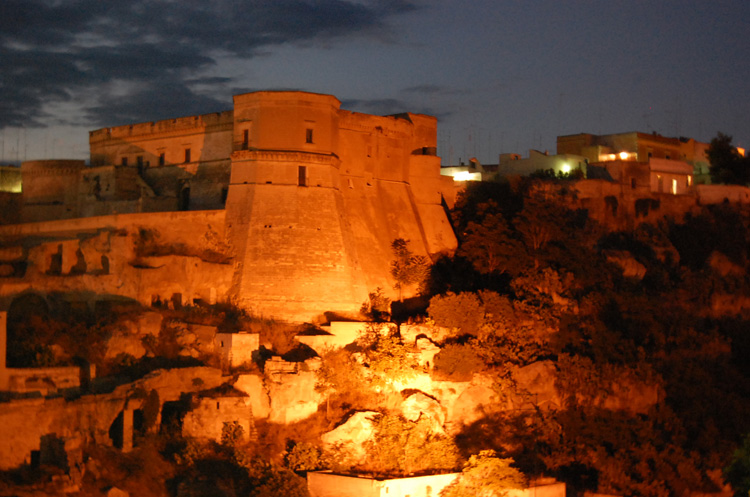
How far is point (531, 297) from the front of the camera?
102 feet

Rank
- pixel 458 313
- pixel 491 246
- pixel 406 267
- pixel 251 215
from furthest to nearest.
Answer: pixel 491 246 → pixel 406 267 → pixel 251 215 → pixel 458 313

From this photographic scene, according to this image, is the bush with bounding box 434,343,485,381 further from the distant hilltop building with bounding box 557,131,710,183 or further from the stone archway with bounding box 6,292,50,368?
the distant hilltop building with bounding box 557,131,710,183

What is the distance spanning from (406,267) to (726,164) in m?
21.8

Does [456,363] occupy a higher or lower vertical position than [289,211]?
lower

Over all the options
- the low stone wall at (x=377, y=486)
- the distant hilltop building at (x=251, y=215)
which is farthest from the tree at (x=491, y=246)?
the low stone wall at (x=377, y=486)

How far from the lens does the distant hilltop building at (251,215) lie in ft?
96.2

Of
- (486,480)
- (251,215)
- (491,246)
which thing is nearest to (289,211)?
(251,215)

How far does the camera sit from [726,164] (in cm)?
4706

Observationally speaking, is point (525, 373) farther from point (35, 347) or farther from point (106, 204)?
point (106, 204)

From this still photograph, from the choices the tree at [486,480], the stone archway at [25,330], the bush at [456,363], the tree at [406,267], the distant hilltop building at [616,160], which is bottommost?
the tree at [486,480]

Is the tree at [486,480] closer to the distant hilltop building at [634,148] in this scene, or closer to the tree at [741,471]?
the tree at [741,471]

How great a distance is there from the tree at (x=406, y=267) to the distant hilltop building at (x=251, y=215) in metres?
0.31

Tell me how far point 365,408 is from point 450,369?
2690mm

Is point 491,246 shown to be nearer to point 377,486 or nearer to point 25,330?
point 377,486
